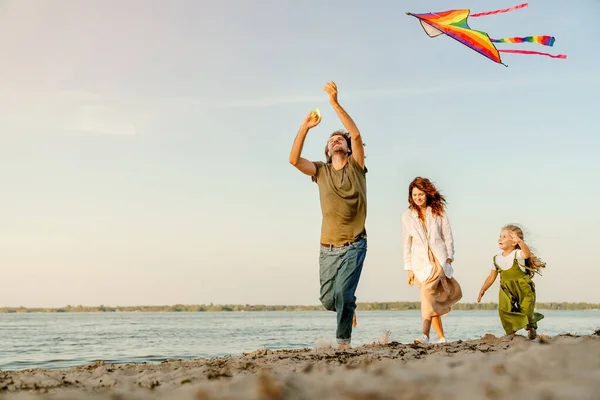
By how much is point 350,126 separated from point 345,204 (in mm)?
814

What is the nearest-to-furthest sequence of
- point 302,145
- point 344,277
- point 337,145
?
point 344,277
point 302,145
point 337,145

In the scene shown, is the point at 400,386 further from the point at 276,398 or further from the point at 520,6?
the point at 520,6

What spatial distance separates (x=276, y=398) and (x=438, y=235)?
19.5 ft

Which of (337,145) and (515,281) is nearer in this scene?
(337,145)

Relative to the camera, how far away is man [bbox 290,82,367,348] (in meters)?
6.32

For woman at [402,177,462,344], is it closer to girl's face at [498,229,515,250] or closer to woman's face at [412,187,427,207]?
woman's face at [412,187,427,207]

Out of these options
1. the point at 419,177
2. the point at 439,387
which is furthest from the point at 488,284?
the point at 439,387

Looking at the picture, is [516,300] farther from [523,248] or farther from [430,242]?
[430,242]

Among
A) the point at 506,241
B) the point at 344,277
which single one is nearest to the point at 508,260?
the point at 506,241

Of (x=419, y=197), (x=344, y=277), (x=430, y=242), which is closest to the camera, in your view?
(x=344, y=277)

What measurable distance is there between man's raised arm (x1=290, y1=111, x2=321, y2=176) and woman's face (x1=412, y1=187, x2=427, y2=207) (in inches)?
68.6

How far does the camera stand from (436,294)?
779 centimetres

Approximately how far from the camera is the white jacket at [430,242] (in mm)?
7707

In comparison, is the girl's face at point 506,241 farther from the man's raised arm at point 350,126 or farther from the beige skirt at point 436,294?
the man's raised arm at point 350,126
